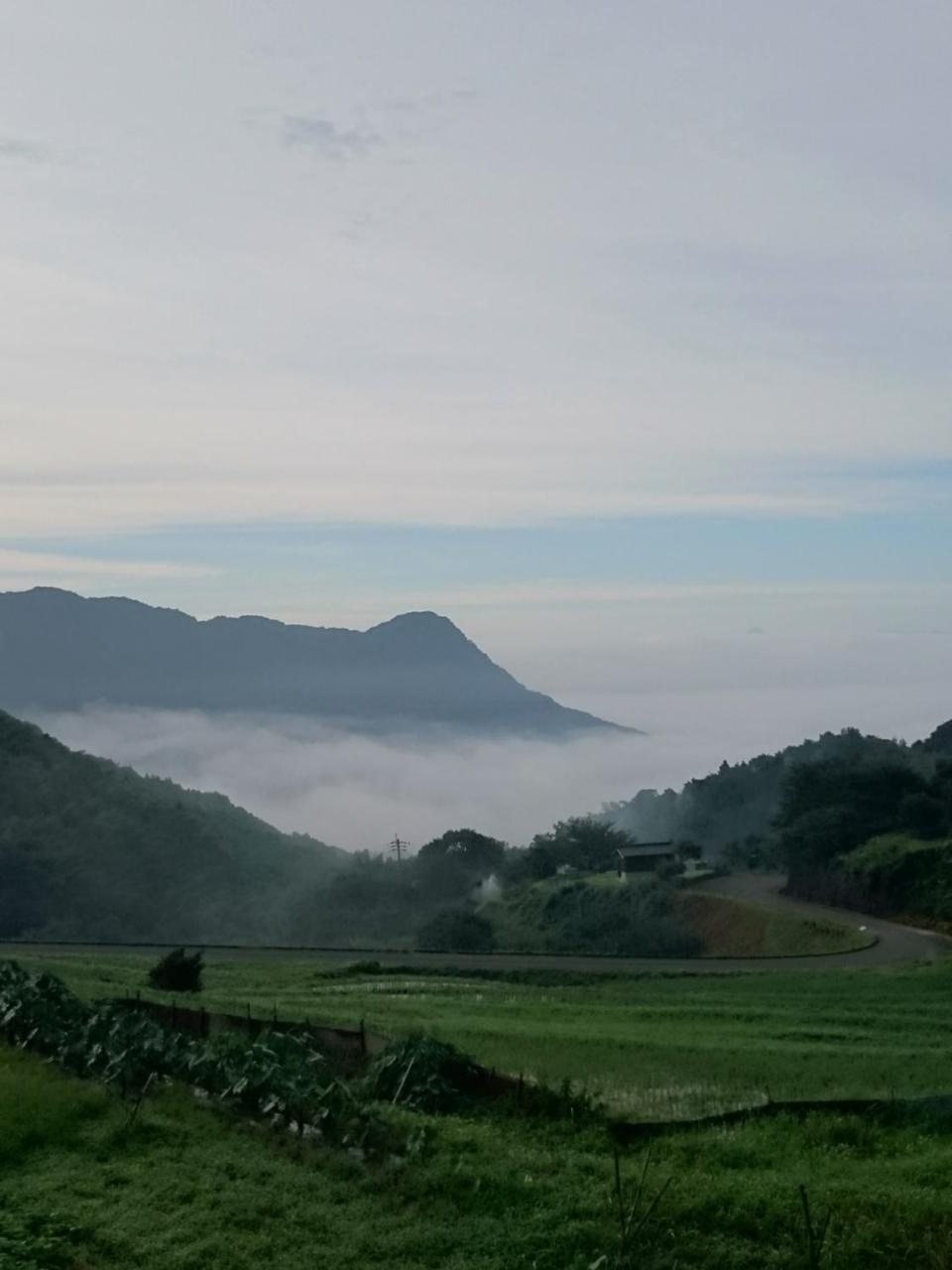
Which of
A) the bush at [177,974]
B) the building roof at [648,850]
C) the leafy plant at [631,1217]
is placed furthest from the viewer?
the building roof at [648,850]

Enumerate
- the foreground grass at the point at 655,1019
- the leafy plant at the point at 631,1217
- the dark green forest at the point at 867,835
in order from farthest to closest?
the dark green forest at the point at 867,835, the foreground grass at the point at 655,1019, the leafy plant at the point at 631,1217

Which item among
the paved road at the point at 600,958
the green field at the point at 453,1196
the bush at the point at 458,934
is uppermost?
the green field at the point at 453,1196

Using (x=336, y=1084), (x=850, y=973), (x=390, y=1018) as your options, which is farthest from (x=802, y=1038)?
(x=850, y=973)

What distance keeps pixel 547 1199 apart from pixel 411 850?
112 meters

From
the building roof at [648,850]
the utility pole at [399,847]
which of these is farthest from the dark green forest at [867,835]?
the utility pole at [399,847]

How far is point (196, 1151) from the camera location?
15.0m

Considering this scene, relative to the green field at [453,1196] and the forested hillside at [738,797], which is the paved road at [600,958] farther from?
the forested hillside at [738,797]

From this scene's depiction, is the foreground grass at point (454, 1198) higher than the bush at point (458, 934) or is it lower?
higher

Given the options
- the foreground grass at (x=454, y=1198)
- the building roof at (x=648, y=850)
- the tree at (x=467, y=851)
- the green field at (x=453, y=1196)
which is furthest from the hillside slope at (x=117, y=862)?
the foreground grass at (x=454, y=1198)

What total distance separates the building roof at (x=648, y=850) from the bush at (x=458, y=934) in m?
11.1

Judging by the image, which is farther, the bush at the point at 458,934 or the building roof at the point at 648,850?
the building roof at the point at 648,850

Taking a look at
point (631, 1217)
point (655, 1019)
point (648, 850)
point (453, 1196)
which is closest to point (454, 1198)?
point (453, 1196)

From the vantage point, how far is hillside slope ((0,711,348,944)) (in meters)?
96.8

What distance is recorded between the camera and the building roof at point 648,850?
86.1m
